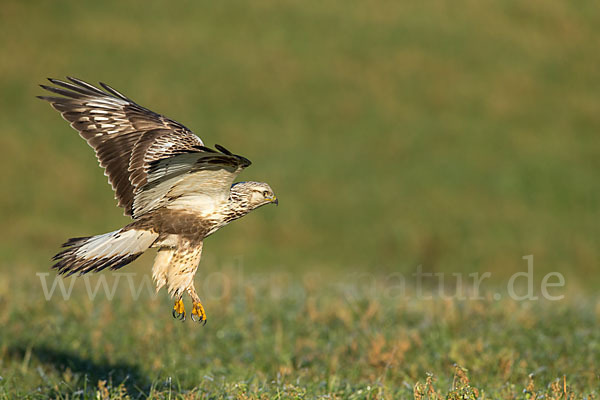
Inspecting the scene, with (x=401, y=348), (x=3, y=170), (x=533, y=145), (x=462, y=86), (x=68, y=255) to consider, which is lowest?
(x=401, y=348)

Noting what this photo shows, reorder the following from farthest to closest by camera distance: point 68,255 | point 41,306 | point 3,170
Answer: point 3,170 < point 41,306 < point 68,255

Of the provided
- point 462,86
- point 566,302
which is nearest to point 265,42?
point 462,86

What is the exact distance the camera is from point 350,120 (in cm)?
2842

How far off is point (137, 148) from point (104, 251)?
119cm

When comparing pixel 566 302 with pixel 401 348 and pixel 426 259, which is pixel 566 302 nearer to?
pixel 401 348

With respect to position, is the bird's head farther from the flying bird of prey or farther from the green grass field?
the green grass field

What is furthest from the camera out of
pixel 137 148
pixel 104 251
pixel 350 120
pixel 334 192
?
pixel 350 120

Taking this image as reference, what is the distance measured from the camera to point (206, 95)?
28531mm

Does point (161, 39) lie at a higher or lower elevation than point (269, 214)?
higher

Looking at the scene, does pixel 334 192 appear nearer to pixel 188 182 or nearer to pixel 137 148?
pixel 137 148

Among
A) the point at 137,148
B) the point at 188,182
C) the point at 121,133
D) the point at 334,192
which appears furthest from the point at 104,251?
the point at 334,192

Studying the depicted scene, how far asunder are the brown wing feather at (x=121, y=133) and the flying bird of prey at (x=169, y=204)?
0.04ft

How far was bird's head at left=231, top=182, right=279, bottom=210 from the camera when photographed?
7031 millimetres

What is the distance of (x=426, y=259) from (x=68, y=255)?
1715 centimetres
